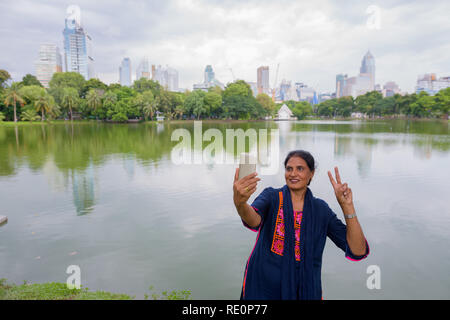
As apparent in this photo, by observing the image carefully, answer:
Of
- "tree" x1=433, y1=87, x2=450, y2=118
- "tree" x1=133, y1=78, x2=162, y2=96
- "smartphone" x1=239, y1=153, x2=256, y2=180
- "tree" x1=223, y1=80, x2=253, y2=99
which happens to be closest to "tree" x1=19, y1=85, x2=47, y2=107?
"tree" x1=133, y1=78, x2=162, y2=96

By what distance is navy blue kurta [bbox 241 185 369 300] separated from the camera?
7.11 feet

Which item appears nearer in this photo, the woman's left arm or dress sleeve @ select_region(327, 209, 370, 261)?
the woman's left arm

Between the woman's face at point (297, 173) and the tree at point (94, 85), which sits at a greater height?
the tree at point (94, 85)

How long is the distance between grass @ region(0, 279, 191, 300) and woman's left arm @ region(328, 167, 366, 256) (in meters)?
3.10

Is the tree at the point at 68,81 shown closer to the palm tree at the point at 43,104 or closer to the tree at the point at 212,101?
the palm tree at the point at 43,104

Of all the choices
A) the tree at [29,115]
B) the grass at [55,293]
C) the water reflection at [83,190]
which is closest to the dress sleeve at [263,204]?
the grass at [55,293]

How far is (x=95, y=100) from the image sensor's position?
60250 millimetres

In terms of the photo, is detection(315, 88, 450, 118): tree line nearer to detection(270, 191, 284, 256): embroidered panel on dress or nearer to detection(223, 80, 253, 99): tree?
detection(223, 80, 253, 99): tree

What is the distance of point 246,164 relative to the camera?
5.91 feet

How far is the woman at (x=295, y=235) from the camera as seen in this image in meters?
2.16

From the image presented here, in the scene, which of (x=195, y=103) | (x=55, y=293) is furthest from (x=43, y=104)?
(x=55, y=293)

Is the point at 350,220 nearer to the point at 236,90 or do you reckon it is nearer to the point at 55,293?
the point at 55,293

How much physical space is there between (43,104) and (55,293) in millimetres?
58047
